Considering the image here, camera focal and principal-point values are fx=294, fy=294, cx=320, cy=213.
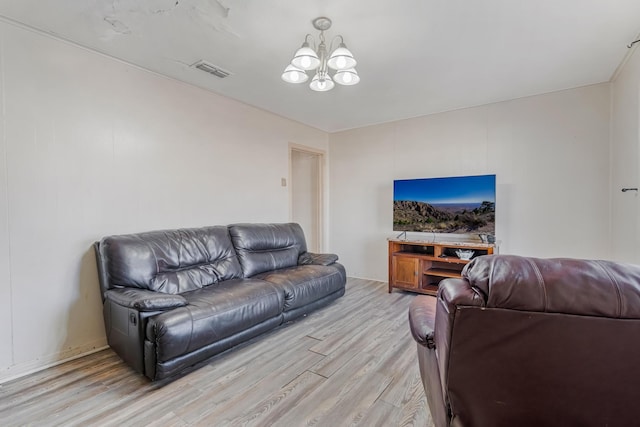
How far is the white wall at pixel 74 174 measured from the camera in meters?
2.10

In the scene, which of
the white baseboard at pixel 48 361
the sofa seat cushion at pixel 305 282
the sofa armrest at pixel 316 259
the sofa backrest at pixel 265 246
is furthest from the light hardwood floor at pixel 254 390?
the sofa armrest at pixel 316 259

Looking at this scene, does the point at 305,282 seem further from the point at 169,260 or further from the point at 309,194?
the point at 309,194

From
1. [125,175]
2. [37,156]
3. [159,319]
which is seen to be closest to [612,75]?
[159,319]

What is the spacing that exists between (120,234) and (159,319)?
1139mm

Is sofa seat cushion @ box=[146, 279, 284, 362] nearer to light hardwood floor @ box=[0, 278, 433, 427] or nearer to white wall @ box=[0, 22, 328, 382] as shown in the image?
light hardwood floor @ box=[0, 278, 433, 427]

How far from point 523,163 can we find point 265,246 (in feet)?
10.8

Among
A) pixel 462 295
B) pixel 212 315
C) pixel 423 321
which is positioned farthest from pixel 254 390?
pixel 462 295

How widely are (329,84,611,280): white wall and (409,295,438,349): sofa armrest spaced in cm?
261

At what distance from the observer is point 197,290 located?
103 inches

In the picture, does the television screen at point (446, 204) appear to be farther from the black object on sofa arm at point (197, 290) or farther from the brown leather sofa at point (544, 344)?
the brown leather sofa at point (544, 344)

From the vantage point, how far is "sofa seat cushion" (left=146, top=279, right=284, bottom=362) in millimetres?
1915

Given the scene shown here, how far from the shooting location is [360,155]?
16.0 ft

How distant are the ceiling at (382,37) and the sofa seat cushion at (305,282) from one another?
2.05 m

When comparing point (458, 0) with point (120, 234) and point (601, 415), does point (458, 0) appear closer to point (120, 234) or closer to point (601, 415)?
point (601, 415)
